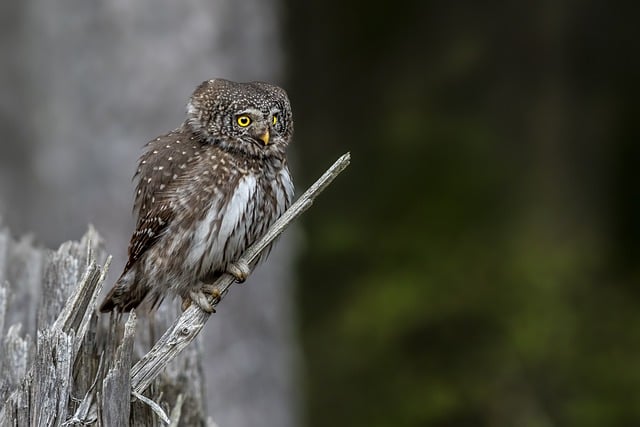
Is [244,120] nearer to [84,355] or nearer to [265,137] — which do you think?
[265,137]

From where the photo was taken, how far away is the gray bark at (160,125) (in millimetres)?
6723

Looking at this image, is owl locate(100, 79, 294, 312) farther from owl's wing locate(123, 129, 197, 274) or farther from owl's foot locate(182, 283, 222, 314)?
owl's foot locate(182, 283, 222, 314)

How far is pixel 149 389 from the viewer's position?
119 inches

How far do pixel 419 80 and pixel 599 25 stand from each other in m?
1.44

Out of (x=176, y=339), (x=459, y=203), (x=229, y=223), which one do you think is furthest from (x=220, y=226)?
(x=459, y=203)

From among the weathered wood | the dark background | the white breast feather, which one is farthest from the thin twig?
the dark background

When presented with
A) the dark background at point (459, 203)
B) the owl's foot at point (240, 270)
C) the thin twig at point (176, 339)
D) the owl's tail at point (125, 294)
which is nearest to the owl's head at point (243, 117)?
the owl's foot at point (240, 270)

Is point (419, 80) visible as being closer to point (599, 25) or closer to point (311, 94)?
point (311, 94)

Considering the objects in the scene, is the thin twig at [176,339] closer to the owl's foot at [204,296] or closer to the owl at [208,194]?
the owl's foot at [204,296]

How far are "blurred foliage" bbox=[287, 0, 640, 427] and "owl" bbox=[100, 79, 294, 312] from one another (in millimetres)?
4936

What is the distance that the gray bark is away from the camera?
6723 millimetres

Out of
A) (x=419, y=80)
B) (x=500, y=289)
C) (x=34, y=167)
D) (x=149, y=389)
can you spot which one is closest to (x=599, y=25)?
(x=419, y=80)

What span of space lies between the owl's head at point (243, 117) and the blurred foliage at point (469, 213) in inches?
194

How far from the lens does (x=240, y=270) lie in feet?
11.0
